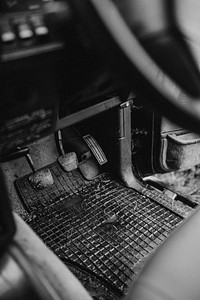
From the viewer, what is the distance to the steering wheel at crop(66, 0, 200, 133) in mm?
511

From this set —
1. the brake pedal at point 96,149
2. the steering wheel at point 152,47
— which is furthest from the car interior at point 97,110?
the brake pedal at point 96,149

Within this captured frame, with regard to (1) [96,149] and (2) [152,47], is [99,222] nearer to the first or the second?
(1) [96,149]

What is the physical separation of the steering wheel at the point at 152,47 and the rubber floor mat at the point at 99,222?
0.89 metres

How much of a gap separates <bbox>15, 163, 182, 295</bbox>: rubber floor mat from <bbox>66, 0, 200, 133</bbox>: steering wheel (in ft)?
2.92

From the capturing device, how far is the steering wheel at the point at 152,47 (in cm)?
51

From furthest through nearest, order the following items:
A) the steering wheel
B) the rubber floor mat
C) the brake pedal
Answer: the brake pedal, the rubber floor mat, the steering wheel

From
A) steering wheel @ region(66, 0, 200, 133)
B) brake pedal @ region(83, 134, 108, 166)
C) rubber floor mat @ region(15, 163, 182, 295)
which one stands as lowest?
rubber floor mat @ region(15, 163, 182, 295)

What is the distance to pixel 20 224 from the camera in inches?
31.7

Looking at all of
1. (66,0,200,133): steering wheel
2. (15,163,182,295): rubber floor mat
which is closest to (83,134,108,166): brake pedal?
(15,163,182,295): rubber floor mat

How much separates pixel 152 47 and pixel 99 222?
1.13 meters

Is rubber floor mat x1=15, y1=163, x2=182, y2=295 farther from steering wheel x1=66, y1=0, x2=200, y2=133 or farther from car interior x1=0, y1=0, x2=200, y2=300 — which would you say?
steering wheel x1=66, y1=0, x2=200, y2=133

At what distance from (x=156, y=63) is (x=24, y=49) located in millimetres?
237

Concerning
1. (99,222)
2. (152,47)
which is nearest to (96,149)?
(99,222)

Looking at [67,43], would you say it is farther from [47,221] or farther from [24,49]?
[47,221]
